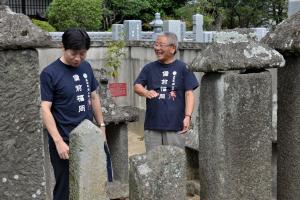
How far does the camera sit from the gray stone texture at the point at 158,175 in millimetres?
2969

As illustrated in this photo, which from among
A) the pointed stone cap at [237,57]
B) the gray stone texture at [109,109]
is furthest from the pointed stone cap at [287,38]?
the gray stone texture at [109,109]

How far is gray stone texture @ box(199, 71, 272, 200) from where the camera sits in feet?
10.6

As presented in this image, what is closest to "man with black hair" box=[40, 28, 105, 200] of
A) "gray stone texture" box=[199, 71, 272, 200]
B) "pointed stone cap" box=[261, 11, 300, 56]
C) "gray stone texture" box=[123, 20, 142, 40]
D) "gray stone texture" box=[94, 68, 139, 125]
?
"gray stone texture" box=[199, 71, 272, 200]

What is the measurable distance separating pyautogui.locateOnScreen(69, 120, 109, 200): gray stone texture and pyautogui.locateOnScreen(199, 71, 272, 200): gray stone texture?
2.60 ft

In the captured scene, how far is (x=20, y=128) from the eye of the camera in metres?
2.55

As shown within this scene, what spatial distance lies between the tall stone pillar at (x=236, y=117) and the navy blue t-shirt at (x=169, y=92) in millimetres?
768

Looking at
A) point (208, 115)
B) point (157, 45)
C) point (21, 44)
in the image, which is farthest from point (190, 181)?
point (21, 44)

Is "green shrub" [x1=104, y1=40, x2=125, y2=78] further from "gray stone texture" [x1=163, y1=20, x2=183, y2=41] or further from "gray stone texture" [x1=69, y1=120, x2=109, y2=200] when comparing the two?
"gray stone texture" [x1=69, y1=120, x2=109, y2=200]

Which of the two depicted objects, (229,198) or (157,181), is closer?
(157,181)

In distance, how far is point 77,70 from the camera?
3.48 meters

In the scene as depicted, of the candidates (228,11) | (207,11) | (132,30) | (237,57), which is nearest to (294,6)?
(237,57)

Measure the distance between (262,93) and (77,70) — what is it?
125 cm

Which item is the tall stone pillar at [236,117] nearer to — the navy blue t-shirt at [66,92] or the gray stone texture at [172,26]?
the navy blue t-shirt at [66,92]

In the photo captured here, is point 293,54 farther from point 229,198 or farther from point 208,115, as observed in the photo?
point 229,198
